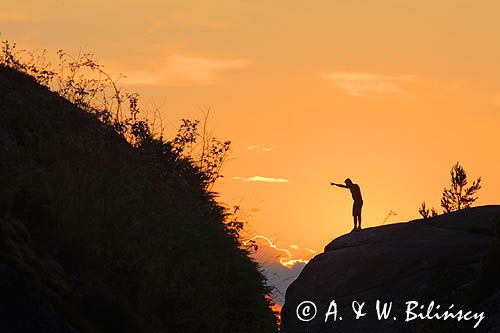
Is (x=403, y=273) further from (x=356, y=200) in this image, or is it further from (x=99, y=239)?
(x=99, y=239)

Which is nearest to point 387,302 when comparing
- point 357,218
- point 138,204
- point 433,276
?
point 433,276

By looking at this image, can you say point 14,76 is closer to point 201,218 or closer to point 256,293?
point 201,218

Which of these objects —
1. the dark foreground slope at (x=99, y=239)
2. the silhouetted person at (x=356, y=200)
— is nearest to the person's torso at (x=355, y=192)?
the silhouetted person at (x=356, y=200)

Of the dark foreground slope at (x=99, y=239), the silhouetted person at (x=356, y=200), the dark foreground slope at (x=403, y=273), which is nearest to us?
the dark foreground slope at (x=99, y=239)

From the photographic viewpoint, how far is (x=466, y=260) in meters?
16.6

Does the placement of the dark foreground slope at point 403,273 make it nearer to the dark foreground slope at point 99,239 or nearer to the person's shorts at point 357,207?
the person's shorts at point 357,207

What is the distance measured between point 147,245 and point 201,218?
361 centimetres

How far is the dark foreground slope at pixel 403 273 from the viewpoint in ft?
43.0

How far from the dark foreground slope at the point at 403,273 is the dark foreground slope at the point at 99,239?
138 inches

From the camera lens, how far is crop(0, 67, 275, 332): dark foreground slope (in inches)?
233

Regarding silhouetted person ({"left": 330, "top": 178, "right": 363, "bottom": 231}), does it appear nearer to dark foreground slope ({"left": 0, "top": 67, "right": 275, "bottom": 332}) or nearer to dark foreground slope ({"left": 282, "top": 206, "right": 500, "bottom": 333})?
dark foreground slope ({"left": 282, "top": 206, "right": 500, "bottom": 333})

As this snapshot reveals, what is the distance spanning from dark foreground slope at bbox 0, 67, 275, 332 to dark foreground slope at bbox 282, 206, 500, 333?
351 centimetres

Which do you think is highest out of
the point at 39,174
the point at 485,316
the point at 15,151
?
the point at 15,151

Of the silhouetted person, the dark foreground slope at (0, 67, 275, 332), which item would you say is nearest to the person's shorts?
the silhouetted person
